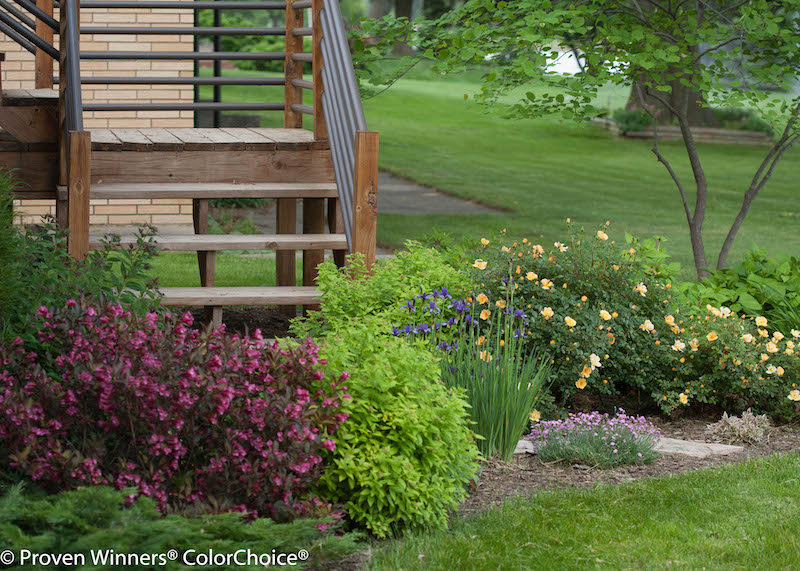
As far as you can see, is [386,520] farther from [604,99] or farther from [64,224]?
[604,99]

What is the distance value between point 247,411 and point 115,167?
3350 millimetres

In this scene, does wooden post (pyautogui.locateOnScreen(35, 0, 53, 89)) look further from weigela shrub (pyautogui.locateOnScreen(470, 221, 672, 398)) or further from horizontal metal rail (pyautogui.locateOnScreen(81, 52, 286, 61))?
weigela shrub (pyautogui.locateOnScreen(470, 221, 672, 398))

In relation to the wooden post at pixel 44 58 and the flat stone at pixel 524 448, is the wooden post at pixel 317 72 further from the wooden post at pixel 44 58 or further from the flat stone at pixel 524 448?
the flat stone at pixel 524 448

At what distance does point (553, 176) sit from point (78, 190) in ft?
56.0

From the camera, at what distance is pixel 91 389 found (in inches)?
130

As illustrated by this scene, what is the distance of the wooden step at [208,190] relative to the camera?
20.0 ft

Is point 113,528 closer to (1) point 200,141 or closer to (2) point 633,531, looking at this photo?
(2) point 633,531

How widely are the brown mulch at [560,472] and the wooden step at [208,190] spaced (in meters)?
2.49

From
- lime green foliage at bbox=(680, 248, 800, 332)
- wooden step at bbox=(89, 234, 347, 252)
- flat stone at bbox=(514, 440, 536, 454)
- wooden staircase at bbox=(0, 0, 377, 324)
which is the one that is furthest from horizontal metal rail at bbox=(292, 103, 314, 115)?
flat stone at bbox=(514, 440, 536, 454)

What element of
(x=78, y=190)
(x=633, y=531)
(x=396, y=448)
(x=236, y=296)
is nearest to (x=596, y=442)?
(x=633, y=531)

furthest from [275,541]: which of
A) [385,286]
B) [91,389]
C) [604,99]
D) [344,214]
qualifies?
[604,99]

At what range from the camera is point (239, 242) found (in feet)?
19.8

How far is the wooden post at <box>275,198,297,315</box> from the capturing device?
7.62 meters

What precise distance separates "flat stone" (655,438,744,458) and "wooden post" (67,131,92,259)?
3.24 metres
